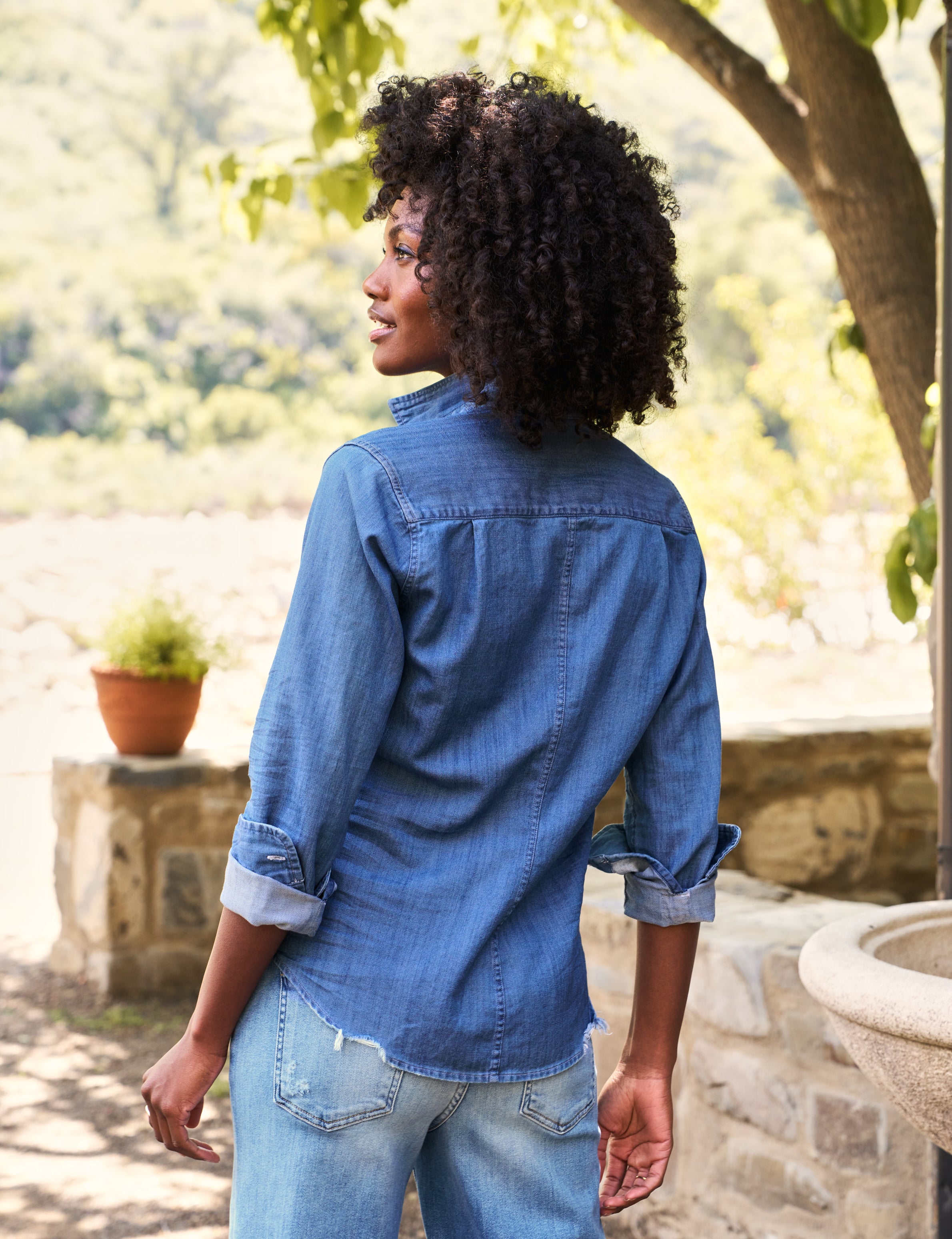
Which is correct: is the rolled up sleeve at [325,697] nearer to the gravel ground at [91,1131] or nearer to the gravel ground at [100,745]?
the gravel ground at [91,1131]

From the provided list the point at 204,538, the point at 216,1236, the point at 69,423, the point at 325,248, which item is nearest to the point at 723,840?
the point at 216,1236

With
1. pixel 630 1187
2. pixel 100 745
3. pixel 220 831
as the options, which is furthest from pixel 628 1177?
pixel 100 745

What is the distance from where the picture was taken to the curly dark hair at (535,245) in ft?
3.43

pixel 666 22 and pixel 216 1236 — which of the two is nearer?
pixel 216 1236

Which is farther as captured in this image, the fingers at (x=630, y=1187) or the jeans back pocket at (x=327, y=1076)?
the fingers at (x=630, y=1187)

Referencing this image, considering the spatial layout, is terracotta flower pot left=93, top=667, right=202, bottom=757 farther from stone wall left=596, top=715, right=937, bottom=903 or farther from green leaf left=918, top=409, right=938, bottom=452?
green leaf left=918, top=409, right=938, bottom=452

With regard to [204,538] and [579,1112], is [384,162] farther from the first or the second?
[204,538]

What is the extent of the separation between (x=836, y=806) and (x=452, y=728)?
3385mm

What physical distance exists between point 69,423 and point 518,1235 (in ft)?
77.8

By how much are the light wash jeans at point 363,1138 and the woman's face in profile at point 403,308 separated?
1.70 feet

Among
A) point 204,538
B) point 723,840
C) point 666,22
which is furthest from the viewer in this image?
point 204,538

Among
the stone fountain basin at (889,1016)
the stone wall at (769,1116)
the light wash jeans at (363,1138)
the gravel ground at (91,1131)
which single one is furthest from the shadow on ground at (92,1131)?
the light wash jeans at (363,1138)

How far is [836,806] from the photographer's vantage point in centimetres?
422

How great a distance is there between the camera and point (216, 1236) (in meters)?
2.70
